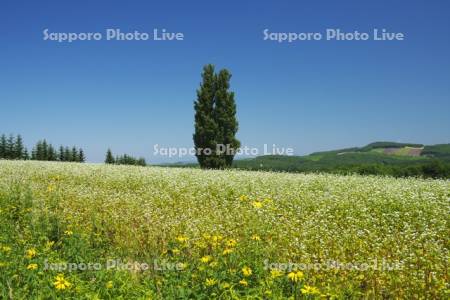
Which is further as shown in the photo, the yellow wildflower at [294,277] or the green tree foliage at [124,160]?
the green tree foliage at [124,160]

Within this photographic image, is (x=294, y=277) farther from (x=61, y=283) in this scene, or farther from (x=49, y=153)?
(x=49, y=153)

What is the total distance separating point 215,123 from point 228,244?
1345 inches

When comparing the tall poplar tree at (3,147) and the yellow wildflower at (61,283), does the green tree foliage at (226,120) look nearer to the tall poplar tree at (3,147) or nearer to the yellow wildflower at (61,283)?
the yellow wildflower at (61,283)

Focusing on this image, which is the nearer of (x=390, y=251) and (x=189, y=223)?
(x=390, y=251)

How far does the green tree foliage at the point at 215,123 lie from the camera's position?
40.3m

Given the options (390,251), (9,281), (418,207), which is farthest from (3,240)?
(418,207)

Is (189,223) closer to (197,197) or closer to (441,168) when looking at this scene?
(197,197)

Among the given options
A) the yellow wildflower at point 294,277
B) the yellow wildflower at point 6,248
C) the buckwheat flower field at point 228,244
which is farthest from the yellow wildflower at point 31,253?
the yellow wildflower at point 294,277

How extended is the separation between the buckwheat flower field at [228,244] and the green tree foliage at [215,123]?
81.2 feet

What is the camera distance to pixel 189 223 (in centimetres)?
1010

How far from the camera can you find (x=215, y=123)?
40.7 metres

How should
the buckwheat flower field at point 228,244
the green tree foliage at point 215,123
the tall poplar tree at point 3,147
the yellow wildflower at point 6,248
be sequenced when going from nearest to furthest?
the buckwheat flower field at point 228,244
the yellow wildflower at point 6,248
the green tree foliage at point 215,123
the tall poplar tree at point 3,147

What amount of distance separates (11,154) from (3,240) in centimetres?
8796

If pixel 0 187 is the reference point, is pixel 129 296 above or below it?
below
